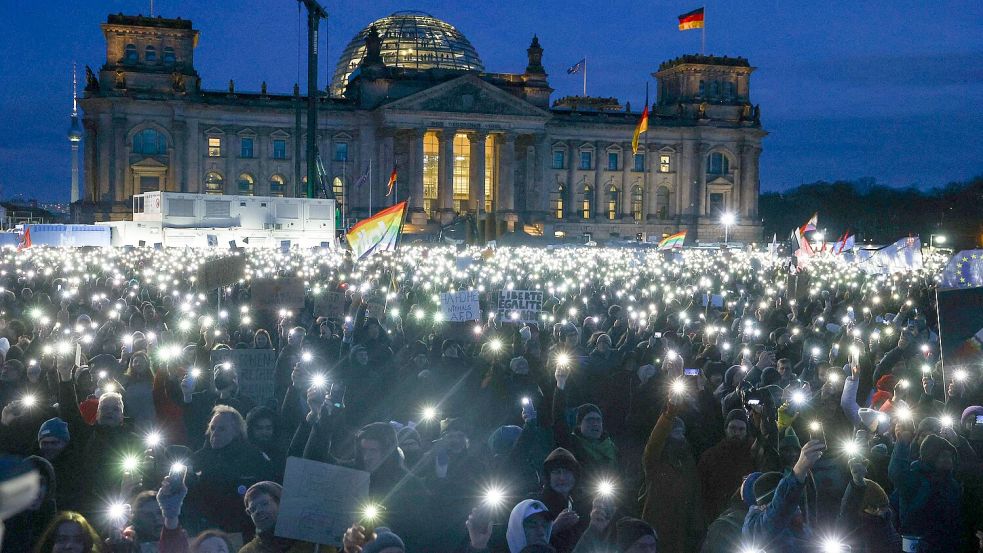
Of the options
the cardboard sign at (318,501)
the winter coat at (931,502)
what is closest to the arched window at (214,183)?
the winter coat at (931,502)

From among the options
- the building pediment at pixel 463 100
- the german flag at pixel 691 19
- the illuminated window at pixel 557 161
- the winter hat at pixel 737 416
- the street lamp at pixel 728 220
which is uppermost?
the german flag at pixel 691 19

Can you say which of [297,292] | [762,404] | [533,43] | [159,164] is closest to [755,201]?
[533,43]

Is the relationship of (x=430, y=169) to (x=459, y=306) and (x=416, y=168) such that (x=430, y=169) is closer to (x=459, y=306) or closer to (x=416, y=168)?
(x=416, y=168)

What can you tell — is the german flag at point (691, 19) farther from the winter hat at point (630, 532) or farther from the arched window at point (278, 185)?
the winter hat at point (630, 532)

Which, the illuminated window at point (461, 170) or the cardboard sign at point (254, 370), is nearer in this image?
the cardboard sign at point (254, 370)

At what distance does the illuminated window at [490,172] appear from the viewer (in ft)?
272

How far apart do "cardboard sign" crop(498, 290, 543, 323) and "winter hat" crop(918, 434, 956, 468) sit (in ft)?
29.9

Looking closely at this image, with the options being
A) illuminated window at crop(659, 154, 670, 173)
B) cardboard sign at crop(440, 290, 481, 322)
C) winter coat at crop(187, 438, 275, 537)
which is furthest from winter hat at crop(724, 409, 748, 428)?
illuminated window at crop(659, 154, 670, 173)

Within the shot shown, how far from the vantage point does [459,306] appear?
50.4 feet

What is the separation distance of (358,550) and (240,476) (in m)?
1.97

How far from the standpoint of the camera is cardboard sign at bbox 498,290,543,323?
614 inches

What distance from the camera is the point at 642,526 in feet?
16.5

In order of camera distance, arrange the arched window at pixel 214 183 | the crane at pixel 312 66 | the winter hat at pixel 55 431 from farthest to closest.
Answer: the arched window at pixel 214 183, the crane at pixel 312 66, the winter hat at pixel 55 431

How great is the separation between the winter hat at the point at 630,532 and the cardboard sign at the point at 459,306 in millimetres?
10273
